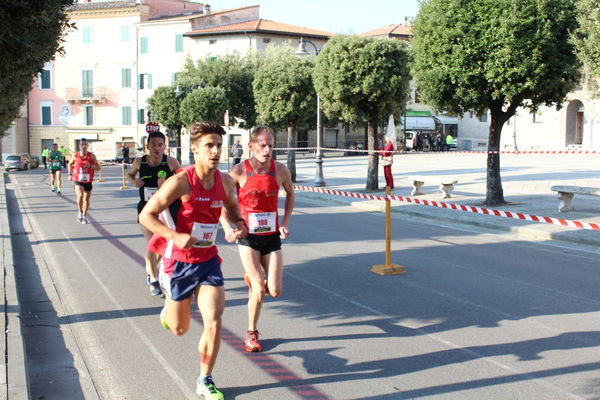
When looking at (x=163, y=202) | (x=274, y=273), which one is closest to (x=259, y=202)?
(x=274, y=273)

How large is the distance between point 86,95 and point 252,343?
64.1 meters

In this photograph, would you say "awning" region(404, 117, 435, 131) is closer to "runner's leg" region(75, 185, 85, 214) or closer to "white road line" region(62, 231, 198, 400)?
"runner's leg" region(75, 185, 85, 214)

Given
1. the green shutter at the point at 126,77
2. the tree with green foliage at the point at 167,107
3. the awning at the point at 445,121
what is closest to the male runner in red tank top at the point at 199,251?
the tree with green foliage at the point at 167,107

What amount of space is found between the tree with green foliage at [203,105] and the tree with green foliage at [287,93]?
12.7m

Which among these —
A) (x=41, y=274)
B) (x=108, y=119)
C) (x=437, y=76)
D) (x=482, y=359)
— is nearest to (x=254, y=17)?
(x=108, y=119)

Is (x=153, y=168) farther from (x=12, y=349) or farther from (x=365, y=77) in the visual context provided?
(x=365, y=77)

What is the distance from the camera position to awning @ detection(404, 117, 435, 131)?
68312 mm

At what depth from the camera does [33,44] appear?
7738 mm

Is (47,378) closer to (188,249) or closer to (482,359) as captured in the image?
(188,249)

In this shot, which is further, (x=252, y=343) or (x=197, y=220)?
(x=252, y=343)

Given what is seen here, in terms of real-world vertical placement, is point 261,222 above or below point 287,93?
below

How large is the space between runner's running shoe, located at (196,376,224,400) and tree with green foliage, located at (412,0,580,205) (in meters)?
11.9

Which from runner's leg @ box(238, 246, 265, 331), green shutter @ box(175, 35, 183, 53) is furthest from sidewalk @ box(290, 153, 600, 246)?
green shutter @ box(175, 35, 183, 53)

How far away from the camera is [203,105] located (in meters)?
39.6
